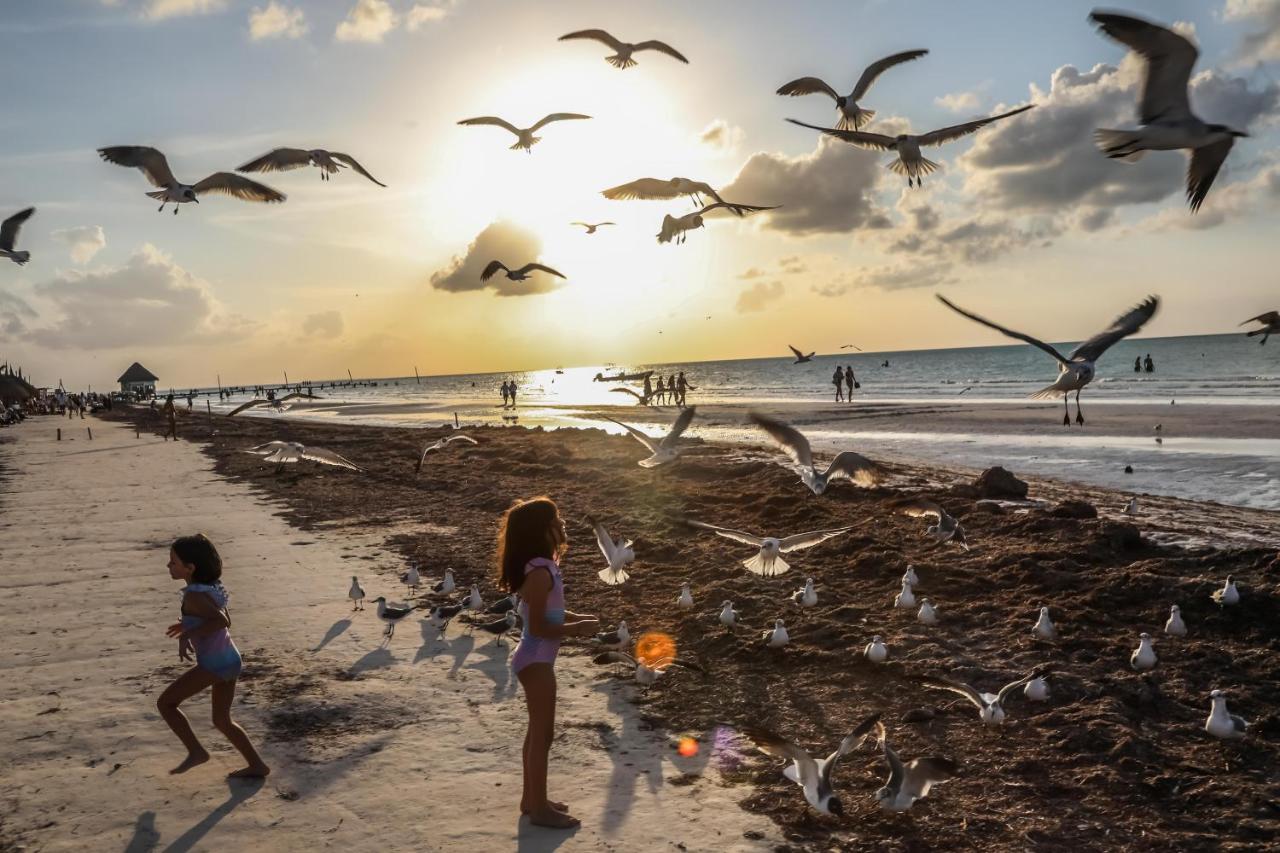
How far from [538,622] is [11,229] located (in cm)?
1544

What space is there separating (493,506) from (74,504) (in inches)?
373

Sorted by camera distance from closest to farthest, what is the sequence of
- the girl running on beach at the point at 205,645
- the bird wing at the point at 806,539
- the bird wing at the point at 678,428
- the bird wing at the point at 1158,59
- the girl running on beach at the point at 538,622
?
the girl running on beach at the point at 538,622 → the girl running on beach at the point at 205,645 → the bird wing at the point at 1158,59 → the bird wing at the point at 806,539 → the bird wing at the point at 678,428

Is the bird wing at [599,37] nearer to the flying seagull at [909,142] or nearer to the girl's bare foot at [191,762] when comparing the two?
the flying seagull at [909,142]

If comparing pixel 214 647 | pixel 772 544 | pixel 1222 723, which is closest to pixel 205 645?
pixel 214 647

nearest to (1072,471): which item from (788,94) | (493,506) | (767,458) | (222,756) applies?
(767,458)

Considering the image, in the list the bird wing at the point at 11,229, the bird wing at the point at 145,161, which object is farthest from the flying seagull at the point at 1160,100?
the bird wing at the point at 11,229

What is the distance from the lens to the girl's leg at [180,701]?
5.25 m

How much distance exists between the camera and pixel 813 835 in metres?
4.64

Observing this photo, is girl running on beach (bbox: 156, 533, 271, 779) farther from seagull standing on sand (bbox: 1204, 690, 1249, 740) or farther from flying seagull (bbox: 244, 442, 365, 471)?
flying seagull (bbox: 244, 442, 365, 471)

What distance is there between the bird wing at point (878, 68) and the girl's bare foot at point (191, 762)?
11.7 metres

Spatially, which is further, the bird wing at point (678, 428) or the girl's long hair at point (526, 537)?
the bird wing at point (678, 428)

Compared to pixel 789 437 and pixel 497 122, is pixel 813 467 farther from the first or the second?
pixel 497 122

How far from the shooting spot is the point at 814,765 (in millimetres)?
4621

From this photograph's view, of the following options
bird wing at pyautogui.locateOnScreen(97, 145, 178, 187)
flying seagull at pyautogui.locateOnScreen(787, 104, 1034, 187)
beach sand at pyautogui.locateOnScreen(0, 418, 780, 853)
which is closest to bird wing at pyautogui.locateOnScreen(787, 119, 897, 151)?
flying seagull at pyautogui.locateOnScreen(787, 104, 1034, 187)
